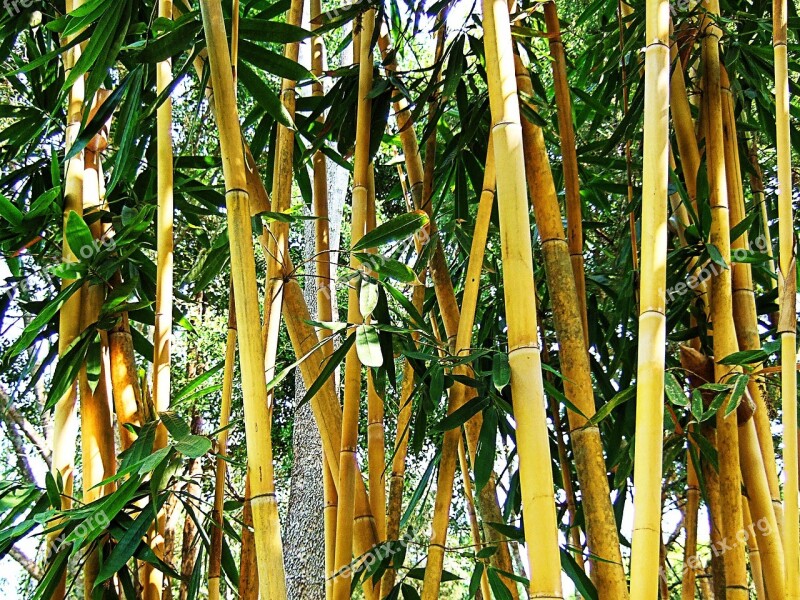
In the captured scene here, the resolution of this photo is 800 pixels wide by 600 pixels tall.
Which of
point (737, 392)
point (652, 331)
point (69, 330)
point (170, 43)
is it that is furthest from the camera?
point (69, 330)

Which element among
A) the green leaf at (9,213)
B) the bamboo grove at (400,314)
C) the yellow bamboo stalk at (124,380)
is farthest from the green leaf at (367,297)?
the green leaf at (9,213)

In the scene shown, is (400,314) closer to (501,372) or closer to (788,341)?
(501,372)

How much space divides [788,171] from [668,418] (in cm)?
72

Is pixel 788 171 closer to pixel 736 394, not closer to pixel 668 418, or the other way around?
pixel 736 394

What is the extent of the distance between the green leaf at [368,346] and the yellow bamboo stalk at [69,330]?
0.62 meters

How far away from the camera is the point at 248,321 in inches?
40.1

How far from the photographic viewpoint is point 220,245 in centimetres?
142

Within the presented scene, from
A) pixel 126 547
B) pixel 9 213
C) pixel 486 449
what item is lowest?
pixel 126 547

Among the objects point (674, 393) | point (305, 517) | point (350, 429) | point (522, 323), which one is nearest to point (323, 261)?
point (350, 429)

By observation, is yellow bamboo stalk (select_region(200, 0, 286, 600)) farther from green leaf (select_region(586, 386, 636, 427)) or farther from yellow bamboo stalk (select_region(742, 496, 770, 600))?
yellow bamboo stalk (select_region(742, 496, 770, 600))

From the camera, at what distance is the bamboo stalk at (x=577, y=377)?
4.14 ft

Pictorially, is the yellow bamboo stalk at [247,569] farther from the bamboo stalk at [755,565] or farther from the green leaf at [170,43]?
the bamboo stalk at [755,565]

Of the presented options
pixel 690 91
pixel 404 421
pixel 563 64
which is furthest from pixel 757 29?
pixel 404 421

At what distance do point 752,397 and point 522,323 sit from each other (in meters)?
0.65
